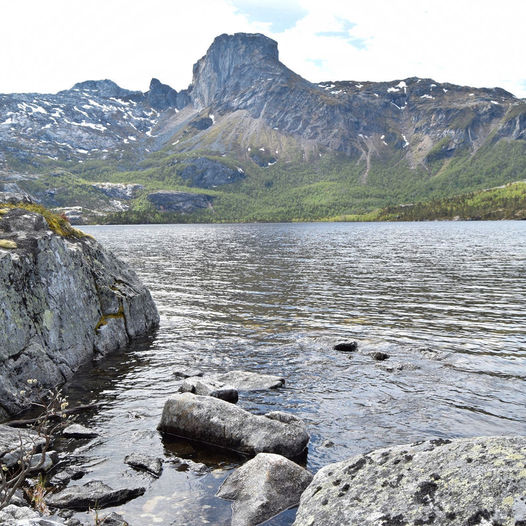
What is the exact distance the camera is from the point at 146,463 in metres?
12.3

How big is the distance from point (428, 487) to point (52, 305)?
697 inches

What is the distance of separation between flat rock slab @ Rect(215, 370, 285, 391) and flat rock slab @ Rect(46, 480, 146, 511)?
7490mm

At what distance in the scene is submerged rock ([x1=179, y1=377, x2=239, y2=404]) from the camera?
1669 cm

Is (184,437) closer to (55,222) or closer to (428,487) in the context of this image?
(428,487)

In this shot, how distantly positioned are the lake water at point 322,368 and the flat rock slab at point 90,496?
35cm

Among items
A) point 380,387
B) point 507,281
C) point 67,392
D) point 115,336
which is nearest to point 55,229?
point 115,336

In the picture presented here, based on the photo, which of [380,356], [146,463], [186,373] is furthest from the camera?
[380,356]

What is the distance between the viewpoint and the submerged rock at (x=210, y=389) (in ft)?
54.7

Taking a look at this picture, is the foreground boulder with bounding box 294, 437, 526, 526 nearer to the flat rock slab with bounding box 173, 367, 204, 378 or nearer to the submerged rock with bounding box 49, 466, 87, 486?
the submerged rock with bounding box 49, 466, 87, 486

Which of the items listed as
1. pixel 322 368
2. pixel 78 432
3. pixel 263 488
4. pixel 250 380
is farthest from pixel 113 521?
pixel 322 368

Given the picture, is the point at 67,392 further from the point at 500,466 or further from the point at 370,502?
the point at 500,466

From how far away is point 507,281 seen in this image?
46531 millimetres

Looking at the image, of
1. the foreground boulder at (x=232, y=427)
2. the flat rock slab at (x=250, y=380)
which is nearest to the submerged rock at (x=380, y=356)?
the flat rock slab at (x=250, y=380)

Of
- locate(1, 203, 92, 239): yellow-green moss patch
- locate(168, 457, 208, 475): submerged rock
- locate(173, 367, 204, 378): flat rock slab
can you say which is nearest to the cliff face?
locate(1, 203, 92, 239): yellow-green moss patch
